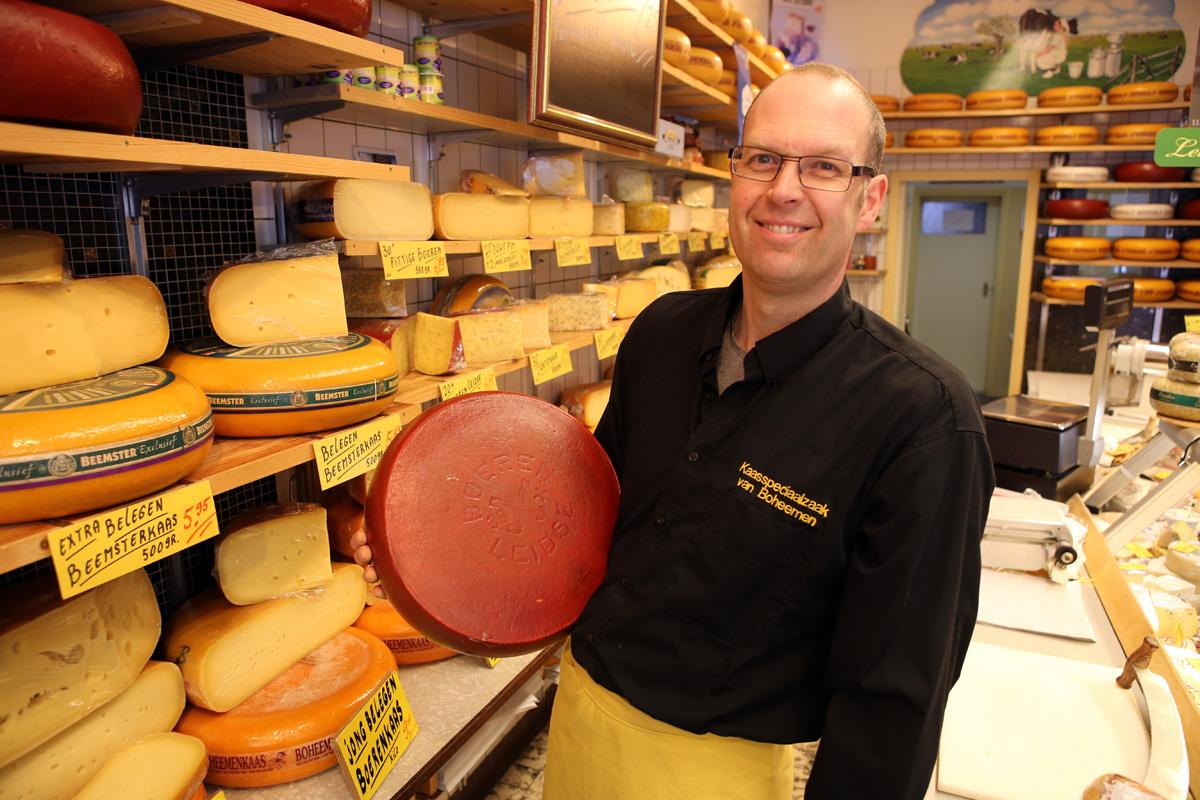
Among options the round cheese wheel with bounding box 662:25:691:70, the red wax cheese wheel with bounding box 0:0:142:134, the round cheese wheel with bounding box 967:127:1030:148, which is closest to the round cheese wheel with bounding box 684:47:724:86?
the round cheese wheel with bounding box 662:25:691:70

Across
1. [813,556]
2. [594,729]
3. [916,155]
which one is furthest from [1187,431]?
[916,155]

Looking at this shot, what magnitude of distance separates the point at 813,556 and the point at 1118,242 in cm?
638

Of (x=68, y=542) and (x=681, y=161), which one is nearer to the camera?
(x=68, y=542)

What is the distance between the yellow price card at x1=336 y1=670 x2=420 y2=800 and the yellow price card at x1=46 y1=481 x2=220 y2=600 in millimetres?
549

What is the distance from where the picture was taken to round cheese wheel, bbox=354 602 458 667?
1923mm

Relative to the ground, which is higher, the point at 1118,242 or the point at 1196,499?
the point at 1118,242

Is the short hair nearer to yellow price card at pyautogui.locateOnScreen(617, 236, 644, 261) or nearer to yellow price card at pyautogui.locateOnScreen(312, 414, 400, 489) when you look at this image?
yellow price card at pyautogui.locateOnScreen(312, 414, 400, 489)

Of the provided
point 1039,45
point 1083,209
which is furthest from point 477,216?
point 1039,45

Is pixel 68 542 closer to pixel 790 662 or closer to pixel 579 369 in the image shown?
pixel 790 662

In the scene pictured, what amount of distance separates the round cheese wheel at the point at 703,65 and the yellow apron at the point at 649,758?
282cm

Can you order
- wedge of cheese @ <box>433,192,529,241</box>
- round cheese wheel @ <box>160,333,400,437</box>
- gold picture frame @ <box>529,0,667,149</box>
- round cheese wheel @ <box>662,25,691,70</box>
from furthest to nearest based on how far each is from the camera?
round cheese wheel @ <box>662,25,691,70</box>
gold picture frame @ <box>529,0,667,149</box>
wedge of cheese @ <box>433,192,529,241</box>
round cheese wheel @ <box>160,333,400,437</box>

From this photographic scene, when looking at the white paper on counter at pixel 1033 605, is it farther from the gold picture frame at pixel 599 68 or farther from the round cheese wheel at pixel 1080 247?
the round cheese wheel at pixel 1080 247

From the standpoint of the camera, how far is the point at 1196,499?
2729mm

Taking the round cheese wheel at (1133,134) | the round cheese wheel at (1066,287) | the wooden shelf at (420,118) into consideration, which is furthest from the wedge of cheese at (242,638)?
the round cheese wheel at (1133,134)
